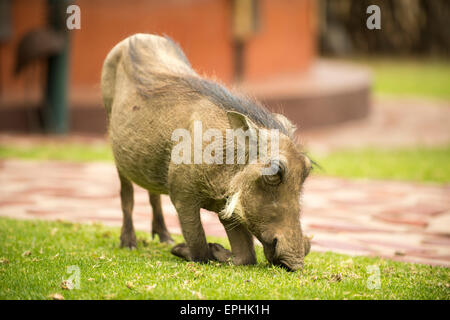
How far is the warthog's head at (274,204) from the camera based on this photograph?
15.1ft

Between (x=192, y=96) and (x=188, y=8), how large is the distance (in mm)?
10125

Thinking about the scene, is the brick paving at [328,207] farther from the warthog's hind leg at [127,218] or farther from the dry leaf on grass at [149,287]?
the dry leaf on grass at [149,287]

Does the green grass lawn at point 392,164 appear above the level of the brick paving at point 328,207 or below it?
below

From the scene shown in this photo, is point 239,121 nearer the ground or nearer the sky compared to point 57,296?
nearer the sky

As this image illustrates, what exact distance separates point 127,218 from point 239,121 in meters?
1.64

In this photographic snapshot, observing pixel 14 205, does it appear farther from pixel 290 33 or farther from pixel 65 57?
pixel 290 33

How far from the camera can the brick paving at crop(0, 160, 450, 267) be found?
6.41 m

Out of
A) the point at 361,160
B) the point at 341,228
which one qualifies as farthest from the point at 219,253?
the point at 361,160

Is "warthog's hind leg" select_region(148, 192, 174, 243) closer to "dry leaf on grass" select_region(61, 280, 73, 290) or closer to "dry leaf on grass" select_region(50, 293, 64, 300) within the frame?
"dry leaf on grass" select_region(61, 280, 73, 290)

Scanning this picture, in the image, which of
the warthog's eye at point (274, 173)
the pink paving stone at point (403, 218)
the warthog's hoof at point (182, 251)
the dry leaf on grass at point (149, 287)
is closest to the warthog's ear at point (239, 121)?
the warthog's eye at point (274, 173)

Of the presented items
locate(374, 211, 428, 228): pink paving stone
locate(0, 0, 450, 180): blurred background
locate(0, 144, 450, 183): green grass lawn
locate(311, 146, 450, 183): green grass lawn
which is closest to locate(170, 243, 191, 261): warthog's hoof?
locate(374, 211, 428, 228): pink paving stone

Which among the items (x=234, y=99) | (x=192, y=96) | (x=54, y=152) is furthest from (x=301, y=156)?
(x=54, y=152)

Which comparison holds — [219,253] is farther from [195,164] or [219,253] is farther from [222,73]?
[222,73]

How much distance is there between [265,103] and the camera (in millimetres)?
5543
